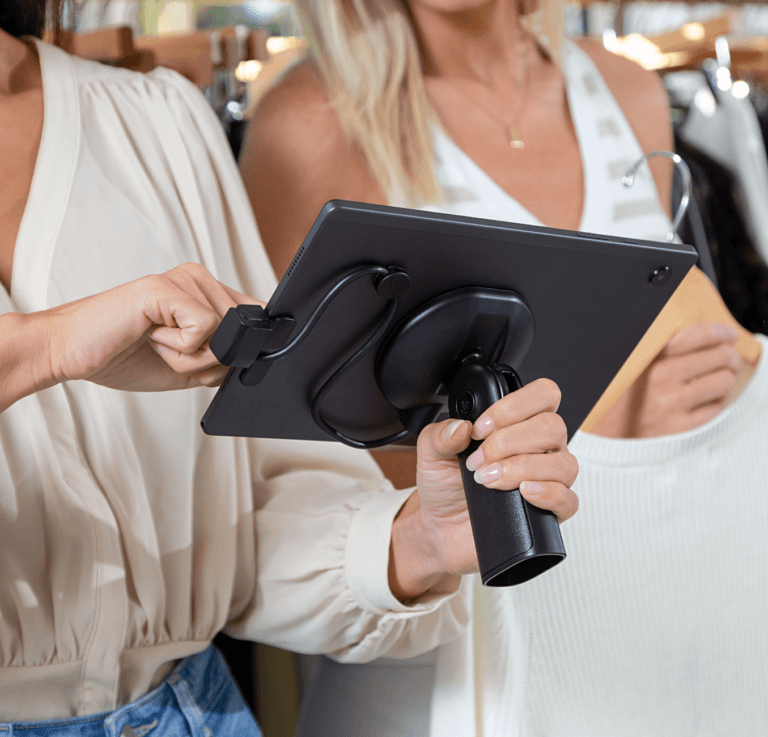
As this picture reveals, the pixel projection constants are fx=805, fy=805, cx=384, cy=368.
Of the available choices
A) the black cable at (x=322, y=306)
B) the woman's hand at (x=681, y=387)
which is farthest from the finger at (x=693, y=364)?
the black cable at (x=322, y=306)

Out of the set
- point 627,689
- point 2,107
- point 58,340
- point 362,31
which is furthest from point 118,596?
point 362,31

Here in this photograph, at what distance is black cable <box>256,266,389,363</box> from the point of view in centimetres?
41

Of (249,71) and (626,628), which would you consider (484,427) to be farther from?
(249,71)

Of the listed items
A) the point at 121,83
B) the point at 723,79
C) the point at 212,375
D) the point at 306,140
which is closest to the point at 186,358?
the point at 212,375

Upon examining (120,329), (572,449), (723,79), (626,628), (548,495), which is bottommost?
(626,628)

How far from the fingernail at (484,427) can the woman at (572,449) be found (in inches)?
14.4

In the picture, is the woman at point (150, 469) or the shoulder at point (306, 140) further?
the shoulder at point (306, 140)

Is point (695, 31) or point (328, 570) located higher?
point (695, 31)

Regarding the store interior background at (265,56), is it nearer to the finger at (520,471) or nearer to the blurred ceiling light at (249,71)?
the blurred ceiling light at (249,71)

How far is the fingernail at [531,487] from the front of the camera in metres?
0.41

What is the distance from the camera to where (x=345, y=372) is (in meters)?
0.47

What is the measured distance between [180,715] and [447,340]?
351 mm

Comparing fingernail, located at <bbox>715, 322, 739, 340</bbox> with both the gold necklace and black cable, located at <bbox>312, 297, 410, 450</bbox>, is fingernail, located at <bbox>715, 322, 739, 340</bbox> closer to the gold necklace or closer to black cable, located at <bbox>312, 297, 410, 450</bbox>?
the gold necklace

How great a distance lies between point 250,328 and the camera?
41 cm
